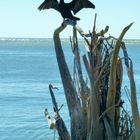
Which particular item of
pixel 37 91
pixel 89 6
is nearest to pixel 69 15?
pixel 89 6

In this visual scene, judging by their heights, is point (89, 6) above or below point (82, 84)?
above

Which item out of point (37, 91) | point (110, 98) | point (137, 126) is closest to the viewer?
point (137, 126)

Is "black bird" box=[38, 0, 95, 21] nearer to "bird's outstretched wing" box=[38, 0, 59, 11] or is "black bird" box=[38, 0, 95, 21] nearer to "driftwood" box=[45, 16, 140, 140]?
"bird's outstretched wing" box=[38, 0, 59, 11]

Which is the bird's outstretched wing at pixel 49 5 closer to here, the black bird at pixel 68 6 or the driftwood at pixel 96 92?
the black bird at pixel 68 6

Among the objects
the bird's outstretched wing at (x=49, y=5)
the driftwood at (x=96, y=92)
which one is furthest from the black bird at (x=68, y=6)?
the driftwood at (x=96, y=92)

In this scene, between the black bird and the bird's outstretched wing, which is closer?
the bird's outstretched wing

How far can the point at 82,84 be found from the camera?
7.38m

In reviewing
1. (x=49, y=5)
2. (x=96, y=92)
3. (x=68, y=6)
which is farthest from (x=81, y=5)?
(x=96, y=92)

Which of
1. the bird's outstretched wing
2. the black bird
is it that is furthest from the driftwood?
the bird's outstretched wing

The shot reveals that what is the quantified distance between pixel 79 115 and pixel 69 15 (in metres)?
1.27

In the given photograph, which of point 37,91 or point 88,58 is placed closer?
point 88,58

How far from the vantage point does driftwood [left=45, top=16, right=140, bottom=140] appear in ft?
23.0

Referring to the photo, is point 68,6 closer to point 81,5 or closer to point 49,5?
point 81,5

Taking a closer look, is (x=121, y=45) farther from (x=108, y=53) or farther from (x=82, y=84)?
(x=82, y=84)
